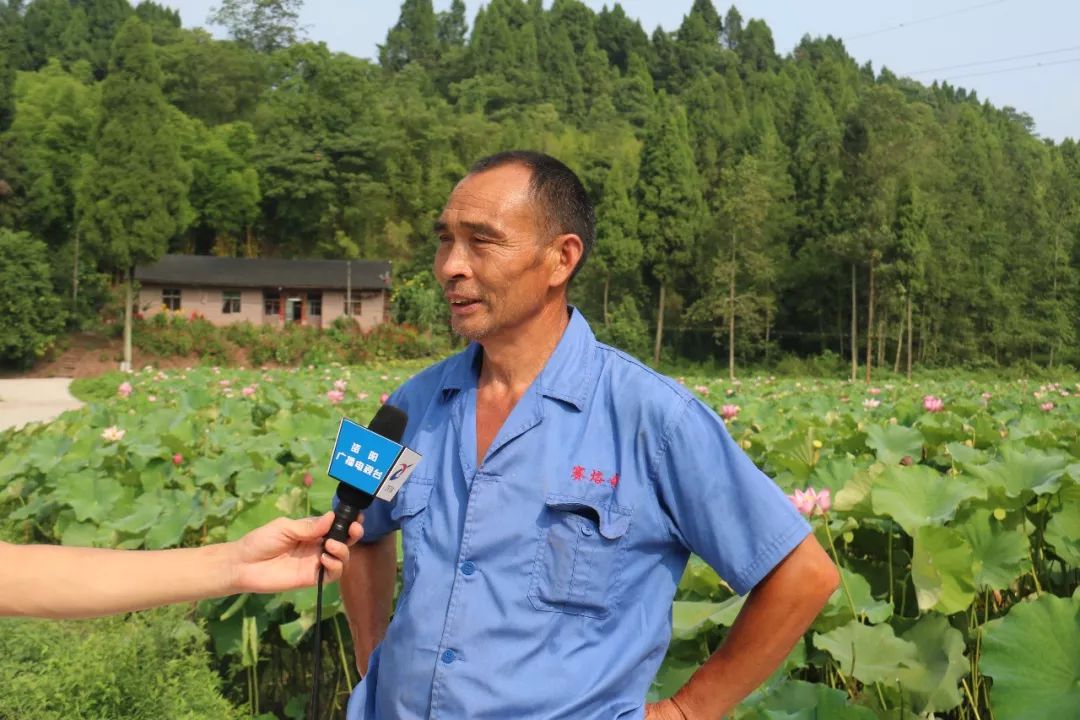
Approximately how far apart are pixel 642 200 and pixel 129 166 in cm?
1521

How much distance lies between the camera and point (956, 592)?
217cm

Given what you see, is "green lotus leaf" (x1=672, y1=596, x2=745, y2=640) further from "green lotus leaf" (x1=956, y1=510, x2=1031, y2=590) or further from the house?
the house

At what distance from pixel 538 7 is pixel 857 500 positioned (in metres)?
90.4

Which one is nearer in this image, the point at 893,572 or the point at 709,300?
the point at 893,572

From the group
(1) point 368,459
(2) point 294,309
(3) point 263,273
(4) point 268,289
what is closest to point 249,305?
(4) point 268,289

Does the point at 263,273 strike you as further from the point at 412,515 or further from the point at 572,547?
the point at 572,547

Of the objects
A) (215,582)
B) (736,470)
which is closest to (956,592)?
(736,470)

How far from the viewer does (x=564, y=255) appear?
162 cm

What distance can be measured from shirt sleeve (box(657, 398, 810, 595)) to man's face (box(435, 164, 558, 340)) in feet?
1.02

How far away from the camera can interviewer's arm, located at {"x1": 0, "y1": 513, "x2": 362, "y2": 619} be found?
4.79ft

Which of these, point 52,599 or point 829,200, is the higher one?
point 829,200

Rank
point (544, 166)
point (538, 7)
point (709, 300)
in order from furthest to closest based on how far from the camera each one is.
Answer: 1. point (538, 7)
2. point (709, 300)
3. point (544, 166)

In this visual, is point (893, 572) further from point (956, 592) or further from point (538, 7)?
point (538, 7)

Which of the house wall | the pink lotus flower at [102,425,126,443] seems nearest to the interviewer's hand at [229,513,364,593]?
the pink lotus flower at [102,425,126,443]
